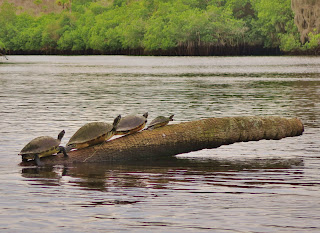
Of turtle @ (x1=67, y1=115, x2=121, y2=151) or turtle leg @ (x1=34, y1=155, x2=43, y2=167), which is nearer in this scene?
turtle leg @ (x1=34, y1=155, x2=43, y2=167)

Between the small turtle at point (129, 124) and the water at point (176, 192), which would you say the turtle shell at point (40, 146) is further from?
the small turtle at point (129, 124)

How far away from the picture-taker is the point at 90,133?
11805 millimetres

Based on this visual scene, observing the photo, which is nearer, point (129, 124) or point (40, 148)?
point (40, 148)

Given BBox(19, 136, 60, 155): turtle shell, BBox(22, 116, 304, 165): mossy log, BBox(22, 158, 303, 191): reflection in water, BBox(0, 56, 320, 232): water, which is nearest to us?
BBox(0, 56, 320, 232): water

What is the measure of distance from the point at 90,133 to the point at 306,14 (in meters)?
96.4

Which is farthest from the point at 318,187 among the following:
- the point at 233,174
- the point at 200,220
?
the point at 200,220

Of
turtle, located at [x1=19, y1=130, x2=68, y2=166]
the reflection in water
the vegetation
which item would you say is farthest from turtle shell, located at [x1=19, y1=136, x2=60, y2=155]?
the vegetation

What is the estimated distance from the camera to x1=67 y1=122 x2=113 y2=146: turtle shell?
11758 mm

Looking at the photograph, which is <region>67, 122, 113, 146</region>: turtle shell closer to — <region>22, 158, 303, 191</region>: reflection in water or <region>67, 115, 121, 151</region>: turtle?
<region>67, 115, 121, 151</region>: turtle

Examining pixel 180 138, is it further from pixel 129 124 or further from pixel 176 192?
pixel 176 192

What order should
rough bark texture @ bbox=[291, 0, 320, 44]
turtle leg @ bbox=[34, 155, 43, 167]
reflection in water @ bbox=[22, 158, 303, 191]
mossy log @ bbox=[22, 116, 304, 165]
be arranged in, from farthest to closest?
rough bark texture @ bbox=[291, 0, 320, 44], mossy log @ bbox=[22, 116, 304, 165], turtle leg @ bbox=[34, 155, 43, 167], reflection in water @ bbox=[22, 158, 303, 191]

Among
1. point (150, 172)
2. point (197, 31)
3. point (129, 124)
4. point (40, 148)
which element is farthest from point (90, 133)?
point (197, 31)

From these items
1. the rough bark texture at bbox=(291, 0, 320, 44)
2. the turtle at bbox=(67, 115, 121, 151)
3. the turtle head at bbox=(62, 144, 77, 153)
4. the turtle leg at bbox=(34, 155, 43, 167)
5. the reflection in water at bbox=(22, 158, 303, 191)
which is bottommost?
the reflection in water at bbox=(22, 158, 303, 191)

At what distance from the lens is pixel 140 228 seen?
7.57m
